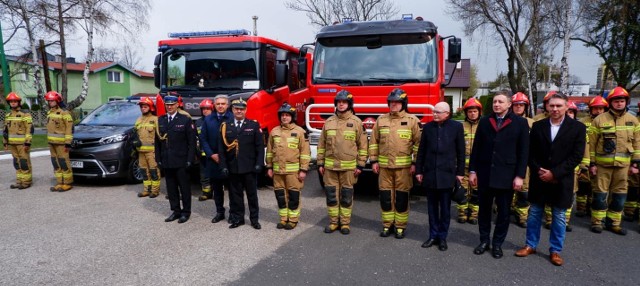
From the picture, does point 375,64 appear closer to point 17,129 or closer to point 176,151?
point 176,151

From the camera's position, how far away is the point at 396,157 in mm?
4945

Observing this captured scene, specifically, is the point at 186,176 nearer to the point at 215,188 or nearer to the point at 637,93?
the point at 215,188

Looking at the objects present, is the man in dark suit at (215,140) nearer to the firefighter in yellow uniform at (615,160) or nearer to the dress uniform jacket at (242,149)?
the dress uniform jacket at (242,149)

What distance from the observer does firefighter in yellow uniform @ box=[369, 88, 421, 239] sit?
4.95 m

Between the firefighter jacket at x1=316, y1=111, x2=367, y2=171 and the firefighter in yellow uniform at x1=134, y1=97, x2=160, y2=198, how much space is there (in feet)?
12.3

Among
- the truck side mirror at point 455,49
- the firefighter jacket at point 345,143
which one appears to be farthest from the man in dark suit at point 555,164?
the truck side mirror at point 455,49

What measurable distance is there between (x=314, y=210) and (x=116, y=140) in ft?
14.5

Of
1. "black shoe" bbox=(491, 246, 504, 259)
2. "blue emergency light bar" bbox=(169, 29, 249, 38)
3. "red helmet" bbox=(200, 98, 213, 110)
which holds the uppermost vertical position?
"blue emergency light bar" bbox=(169, 29, 249, 38)

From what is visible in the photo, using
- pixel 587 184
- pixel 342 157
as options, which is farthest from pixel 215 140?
pixel 587 184

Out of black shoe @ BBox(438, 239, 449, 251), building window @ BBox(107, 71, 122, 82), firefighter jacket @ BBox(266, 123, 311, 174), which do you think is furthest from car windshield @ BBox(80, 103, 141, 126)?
building window @ BBox(107, 71, 122, 82)

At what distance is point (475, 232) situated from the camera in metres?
5.33

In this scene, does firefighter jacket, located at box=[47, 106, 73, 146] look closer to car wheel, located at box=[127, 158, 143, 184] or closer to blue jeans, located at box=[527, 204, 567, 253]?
car wheel, located at box=[127, 158, 143, 184]

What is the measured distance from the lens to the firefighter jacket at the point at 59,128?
7.61 metres

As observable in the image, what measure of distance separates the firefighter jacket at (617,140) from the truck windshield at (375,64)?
8.02 ft
